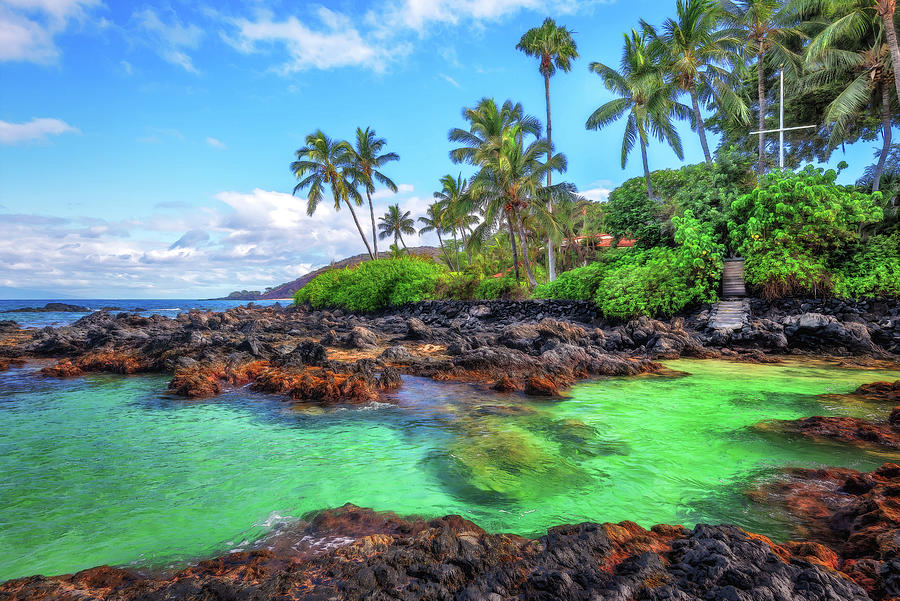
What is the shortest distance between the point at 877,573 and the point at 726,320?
46.8 feet

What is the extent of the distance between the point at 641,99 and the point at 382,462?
2536 centimetres

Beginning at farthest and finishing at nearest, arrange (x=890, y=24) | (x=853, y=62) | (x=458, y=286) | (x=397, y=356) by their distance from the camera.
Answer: (x=458, y=286), (x=853, y=62), (x=890, y=24), (x=397, y=356)

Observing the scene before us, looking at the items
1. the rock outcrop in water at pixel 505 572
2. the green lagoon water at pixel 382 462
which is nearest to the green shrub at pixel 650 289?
the green lagoon water at pixel 382 462

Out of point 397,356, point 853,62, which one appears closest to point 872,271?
point 853,62

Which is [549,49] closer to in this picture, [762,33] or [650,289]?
[762,33]

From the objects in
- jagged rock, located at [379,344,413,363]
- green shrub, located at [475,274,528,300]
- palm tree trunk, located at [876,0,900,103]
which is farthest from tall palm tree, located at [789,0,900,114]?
jagged rock, located at [379,344,413,363]

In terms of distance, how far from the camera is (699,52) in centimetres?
2072

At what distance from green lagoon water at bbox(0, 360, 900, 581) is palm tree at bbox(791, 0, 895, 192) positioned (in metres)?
17.1

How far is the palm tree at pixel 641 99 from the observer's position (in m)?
22.1

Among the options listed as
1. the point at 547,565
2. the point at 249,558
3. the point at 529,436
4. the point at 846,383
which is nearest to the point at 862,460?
the point at 529,436

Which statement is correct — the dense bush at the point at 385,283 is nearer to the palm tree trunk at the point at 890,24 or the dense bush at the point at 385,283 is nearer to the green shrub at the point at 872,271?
the green shrub at the point at 872,271

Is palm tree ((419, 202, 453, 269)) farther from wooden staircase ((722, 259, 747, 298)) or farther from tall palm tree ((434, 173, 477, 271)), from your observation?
wooden staircase ((722, 259, 747, 298))

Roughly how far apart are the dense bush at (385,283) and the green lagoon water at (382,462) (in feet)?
69.1

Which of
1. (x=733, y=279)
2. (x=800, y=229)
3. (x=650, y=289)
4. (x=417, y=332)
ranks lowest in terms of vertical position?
(x=417, y=332)
